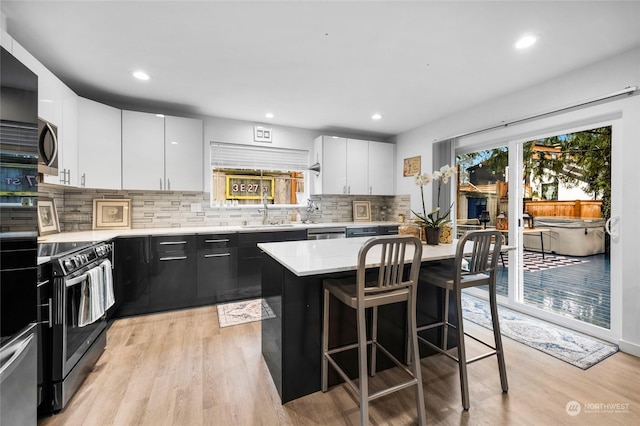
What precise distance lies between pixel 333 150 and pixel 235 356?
318 cm

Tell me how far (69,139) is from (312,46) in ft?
8.07

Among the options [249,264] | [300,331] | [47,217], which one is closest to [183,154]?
[47,217]

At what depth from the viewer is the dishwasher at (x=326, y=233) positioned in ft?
12.6

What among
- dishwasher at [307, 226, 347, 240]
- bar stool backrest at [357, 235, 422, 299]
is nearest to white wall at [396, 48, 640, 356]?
bar stool backrest at [357, 235, 422, 299]

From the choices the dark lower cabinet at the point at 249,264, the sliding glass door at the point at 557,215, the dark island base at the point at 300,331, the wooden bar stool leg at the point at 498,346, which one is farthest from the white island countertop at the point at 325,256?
the sliding glass door at the point at 557,215

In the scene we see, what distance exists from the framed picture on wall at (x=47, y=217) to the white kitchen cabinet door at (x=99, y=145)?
0.34 meters

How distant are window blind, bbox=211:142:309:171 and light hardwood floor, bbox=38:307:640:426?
2464 mm

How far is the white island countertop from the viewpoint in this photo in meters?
1.42

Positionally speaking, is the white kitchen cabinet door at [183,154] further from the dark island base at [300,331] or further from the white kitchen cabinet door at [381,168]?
the white kitchen cabinet door at [381,168]

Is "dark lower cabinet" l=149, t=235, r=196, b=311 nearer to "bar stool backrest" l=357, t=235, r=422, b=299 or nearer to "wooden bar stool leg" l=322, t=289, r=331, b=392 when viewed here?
"wooden bar stool leg" l=322, t=289, r=331, b=392

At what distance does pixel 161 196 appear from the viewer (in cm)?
358

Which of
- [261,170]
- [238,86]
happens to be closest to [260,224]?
A: [261,170]

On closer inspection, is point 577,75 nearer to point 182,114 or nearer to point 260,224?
point 260,224

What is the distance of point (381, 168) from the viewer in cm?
471
